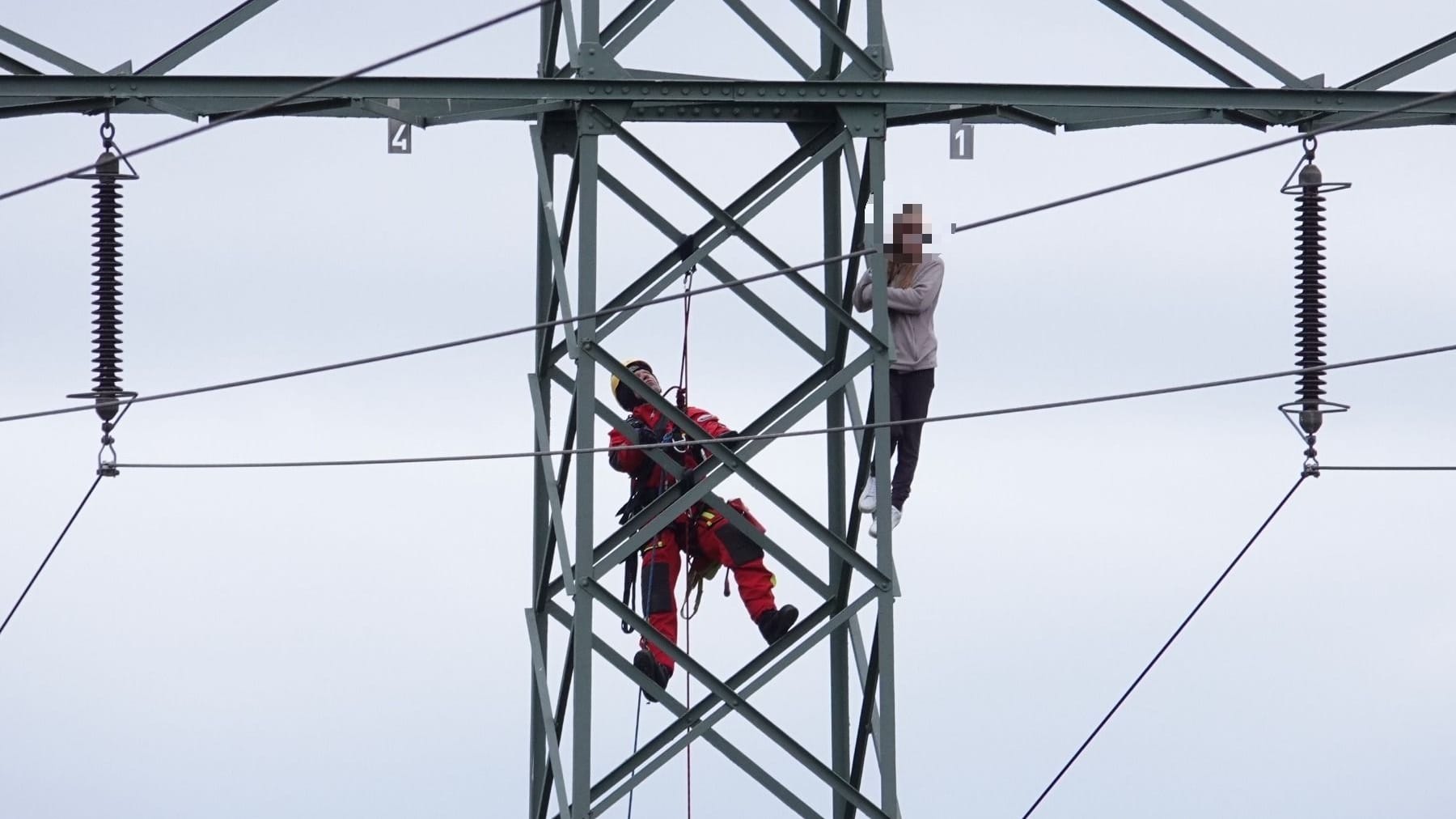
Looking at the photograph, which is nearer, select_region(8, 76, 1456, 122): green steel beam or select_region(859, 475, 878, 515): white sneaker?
select_region(8, 76, 1456, 122): green steel beam

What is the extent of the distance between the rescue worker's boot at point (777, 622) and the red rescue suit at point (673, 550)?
63 mm

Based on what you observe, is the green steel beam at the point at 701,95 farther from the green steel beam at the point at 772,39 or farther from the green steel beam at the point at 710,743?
the green steel beam at the point at 710,743

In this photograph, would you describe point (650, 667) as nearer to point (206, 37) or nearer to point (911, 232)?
point (911, 232)

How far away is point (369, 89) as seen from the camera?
48.4ft

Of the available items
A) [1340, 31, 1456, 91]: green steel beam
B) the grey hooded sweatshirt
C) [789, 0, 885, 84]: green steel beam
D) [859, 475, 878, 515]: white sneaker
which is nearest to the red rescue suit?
[859, 475, 878, 515]: white sneaker

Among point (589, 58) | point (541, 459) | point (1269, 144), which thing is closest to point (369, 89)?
point (589, 58)

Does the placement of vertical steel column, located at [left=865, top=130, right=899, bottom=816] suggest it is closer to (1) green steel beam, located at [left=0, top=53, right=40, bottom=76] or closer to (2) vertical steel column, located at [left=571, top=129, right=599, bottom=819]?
(2) vertical steel column, located at [left=571, top=129, right=599, bottom=819]

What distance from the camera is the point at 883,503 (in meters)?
15.4

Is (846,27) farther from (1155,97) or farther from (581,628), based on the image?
(581,628)

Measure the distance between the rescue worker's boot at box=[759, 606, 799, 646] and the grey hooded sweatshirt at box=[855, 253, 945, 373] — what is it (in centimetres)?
156

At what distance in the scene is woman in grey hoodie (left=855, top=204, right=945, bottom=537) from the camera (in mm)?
15781

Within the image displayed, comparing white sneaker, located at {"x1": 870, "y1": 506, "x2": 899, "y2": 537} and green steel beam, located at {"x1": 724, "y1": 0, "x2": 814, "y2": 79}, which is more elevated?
green steel beam, located at {"x1": 724, "y1": 0, "x2": 814, "y2": 79}

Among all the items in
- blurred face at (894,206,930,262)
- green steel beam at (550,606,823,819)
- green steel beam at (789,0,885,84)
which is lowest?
green steel beam at (550,606,823,819)

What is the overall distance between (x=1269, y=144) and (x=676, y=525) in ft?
14.7
